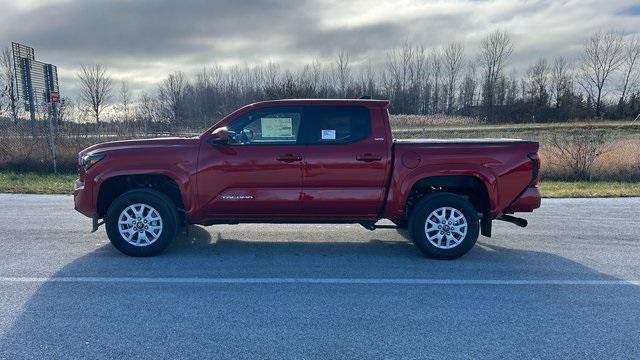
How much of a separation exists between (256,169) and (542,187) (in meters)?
9.69

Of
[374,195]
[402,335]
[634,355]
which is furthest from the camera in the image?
[374,195]

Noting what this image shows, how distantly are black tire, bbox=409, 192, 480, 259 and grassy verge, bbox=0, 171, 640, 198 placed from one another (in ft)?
20.7

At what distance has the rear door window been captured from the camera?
18.2 feet

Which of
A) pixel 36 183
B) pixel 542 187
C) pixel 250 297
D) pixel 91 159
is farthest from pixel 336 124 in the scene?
pixel 36 183

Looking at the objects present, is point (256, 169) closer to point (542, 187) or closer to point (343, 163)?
point (343, 163)

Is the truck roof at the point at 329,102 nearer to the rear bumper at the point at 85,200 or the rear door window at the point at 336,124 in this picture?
the rear door window at the point at 336,124

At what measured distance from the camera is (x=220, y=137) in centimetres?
535

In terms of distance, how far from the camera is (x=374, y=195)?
5.52 m

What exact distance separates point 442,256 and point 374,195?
1156 millimetres

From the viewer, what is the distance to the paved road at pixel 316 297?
3.39 m

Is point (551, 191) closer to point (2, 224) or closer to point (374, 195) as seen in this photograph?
point (374, 195)

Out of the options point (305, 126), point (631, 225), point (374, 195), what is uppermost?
point (305, 126)

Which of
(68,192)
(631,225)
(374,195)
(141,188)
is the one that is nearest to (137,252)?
(141,188)

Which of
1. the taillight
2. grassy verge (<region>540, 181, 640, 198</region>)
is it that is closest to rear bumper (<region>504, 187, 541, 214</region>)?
the taillight
